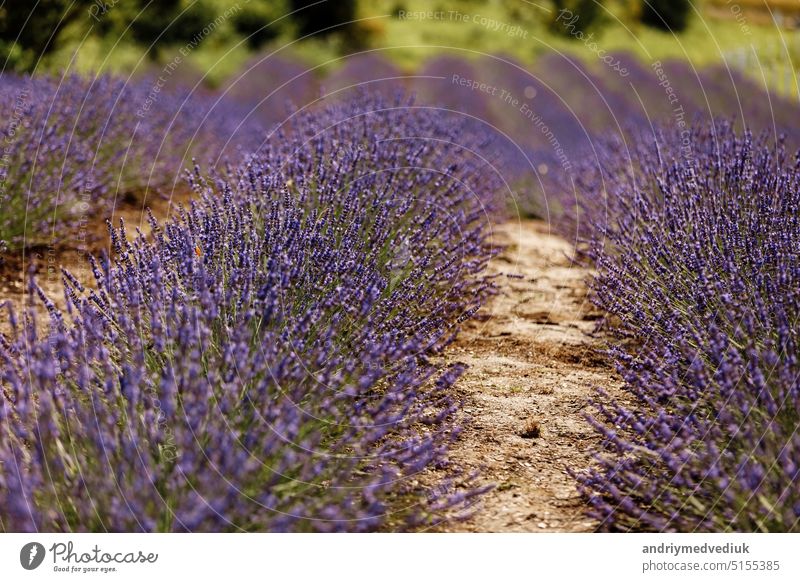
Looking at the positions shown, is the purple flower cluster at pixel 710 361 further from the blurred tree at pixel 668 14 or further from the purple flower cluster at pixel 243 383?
the blurred tree at pixel 668 14

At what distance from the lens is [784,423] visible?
1853mm

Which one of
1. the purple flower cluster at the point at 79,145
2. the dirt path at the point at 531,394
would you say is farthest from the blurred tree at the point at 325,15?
the dirt path at the point at 531,394

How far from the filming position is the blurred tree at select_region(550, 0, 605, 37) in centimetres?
1342

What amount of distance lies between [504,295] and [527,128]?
5.36 metres

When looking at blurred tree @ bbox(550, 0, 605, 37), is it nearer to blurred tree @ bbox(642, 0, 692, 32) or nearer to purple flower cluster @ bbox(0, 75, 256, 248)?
blurred tree @ bbox(642, 0, 692, 32)

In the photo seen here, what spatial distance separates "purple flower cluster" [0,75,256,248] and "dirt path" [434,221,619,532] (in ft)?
6.72

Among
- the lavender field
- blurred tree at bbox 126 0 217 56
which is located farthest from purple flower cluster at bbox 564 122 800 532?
blurred tree at bbox 126 0 217 56

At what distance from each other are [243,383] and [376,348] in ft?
1.34

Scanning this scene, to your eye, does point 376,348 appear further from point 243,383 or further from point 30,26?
point 30,26

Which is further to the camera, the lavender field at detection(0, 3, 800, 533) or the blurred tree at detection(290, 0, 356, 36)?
the blurred tree at detection(290, 0, 356, 36)

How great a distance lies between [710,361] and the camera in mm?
2287

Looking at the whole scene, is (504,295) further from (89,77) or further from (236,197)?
(89,77)

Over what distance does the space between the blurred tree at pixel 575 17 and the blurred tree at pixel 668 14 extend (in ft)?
3.46
